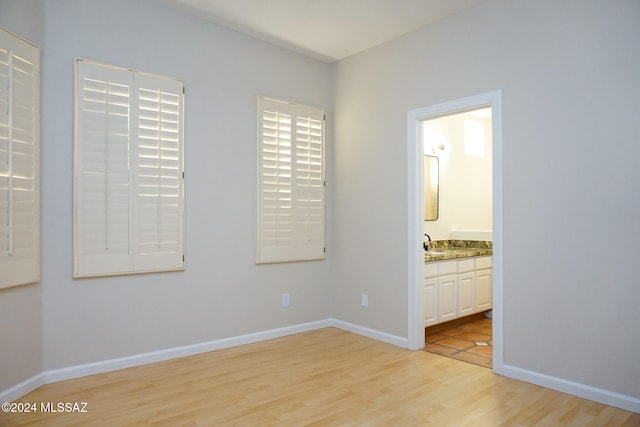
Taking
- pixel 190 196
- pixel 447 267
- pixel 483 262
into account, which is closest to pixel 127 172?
pixel 190 196

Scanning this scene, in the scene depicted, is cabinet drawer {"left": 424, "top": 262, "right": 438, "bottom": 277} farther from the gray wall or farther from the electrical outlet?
the electrical outlet

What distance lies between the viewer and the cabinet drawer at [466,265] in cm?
448

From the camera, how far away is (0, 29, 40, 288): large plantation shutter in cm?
254

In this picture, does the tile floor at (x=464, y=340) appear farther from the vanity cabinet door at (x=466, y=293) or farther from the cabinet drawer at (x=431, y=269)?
the cabinet drawer at (x=431, y=269)

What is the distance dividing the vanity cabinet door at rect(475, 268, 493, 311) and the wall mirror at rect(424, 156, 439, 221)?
0.90 meters

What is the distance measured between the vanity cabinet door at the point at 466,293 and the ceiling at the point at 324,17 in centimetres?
264

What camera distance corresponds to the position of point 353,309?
442 centimetres

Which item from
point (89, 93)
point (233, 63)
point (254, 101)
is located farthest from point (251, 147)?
point (89, 93)

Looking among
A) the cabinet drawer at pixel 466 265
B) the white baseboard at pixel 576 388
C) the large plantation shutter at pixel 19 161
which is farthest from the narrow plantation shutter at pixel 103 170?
the cabinet drawer at pixel 466 265

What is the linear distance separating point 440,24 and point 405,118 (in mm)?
851

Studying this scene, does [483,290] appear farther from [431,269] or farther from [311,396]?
[311,396]

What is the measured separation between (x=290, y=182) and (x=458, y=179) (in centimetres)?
253

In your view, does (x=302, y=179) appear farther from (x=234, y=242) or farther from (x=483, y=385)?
(x=483, y=385)

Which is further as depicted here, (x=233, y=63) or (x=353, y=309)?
(x=353, y=309)
